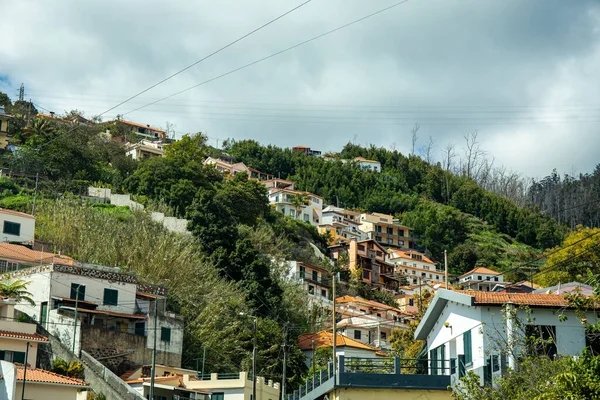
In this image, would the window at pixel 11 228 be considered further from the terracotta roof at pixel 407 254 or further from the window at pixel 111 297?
the terracotta roof at pixel 407 254

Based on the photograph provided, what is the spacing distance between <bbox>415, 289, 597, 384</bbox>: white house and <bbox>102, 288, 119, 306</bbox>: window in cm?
2681

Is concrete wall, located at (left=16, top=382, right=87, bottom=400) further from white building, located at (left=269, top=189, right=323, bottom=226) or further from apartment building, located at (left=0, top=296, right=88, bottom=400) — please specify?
white building, located at (left=269, top=189, right=323, bottom=226)

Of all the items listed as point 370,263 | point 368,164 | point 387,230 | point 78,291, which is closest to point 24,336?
point 78,291

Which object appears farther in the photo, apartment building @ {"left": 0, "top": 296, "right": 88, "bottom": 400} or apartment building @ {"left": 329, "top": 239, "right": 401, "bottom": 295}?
apartment building @ {"left": 329, "top": 239, "right": 401, "bottom": 295}

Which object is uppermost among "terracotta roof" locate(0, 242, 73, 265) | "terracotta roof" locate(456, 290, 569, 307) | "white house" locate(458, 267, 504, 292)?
"white house" locate(458, 267, 504, 292)

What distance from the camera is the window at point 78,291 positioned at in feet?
157

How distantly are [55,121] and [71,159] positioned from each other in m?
26.6

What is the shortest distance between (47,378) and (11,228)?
962 inches

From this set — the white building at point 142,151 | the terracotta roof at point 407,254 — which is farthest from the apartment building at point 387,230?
the white building at point 142,151

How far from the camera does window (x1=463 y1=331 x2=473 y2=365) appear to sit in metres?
26.2

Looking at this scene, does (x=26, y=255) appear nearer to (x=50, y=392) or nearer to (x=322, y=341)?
(x=50, y=392)

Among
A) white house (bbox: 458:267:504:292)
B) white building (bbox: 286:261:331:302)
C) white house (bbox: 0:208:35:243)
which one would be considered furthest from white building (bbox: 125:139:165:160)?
white house (bbox: 0:208:35:243)

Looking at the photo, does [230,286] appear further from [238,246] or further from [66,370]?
[66,370]

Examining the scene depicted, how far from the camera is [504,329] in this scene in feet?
81.4
